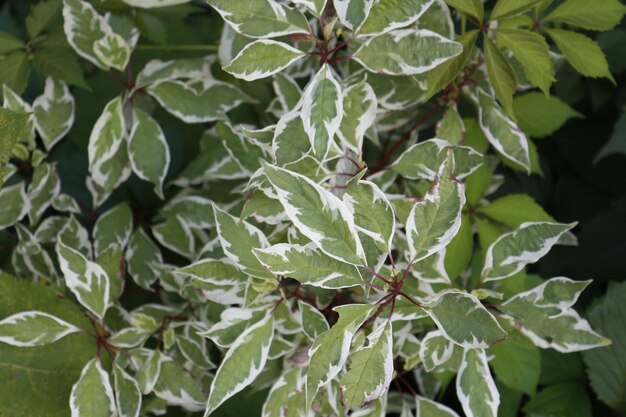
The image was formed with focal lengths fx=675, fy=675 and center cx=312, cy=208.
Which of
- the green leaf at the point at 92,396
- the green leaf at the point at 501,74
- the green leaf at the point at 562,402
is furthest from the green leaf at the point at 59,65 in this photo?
the green leaf at the point at 562,402

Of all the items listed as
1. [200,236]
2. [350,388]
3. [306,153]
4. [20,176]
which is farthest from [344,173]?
[20,176]

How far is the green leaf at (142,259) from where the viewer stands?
4.52 ft

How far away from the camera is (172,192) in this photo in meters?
1.67

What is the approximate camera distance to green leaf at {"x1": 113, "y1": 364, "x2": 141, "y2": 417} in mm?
1133

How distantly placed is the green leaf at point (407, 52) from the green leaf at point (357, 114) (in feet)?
0.13

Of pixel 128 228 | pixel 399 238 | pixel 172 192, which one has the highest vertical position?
pixel 399 238

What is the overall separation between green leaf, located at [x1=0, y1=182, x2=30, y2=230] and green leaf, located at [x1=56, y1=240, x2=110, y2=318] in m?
0.19

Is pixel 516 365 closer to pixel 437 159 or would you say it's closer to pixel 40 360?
pixel 437 159

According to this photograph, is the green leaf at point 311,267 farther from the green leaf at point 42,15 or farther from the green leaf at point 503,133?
the green leaf at point 42,15

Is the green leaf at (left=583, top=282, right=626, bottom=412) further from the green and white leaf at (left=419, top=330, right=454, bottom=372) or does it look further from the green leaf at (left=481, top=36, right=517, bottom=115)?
the green leaf at (left=481, top=36, right=517, bottom=115)

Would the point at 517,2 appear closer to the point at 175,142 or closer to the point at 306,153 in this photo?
the point at 306,153

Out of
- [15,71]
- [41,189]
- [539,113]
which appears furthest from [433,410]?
[15,71]

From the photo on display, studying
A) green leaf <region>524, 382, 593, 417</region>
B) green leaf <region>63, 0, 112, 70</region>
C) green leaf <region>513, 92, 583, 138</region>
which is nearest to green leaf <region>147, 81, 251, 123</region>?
green leaf <region>63, 0, 112, 70</region>

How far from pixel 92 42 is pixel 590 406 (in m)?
1.24
